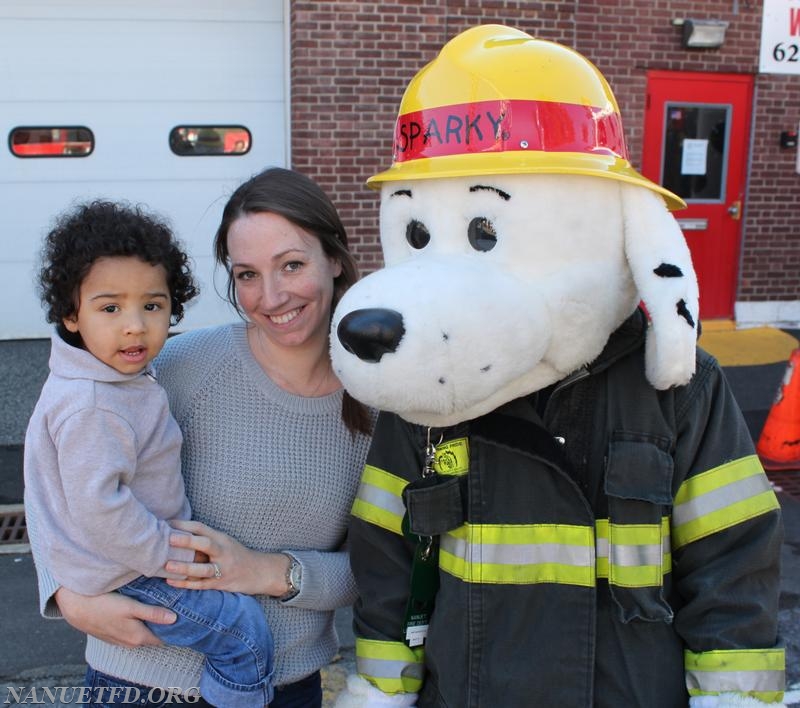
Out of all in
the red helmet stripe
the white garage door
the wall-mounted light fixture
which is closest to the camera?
the red helmet stripe

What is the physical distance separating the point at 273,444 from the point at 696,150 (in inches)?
284

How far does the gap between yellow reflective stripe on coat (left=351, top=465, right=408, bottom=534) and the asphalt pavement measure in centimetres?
169

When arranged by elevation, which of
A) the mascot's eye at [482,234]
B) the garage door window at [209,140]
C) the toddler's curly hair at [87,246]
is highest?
the garage door window at [209,140]

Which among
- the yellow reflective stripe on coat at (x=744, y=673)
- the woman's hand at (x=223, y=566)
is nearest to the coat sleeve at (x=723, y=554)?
the yellow reflective stripe on coat at (x=744, y=673)

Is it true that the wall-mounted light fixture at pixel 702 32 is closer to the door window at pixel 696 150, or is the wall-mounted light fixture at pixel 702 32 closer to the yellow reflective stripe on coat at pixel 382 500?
the door window at pixel 696 150

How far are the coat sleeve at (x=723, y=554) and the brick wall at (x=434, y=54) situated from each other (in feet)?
18.9

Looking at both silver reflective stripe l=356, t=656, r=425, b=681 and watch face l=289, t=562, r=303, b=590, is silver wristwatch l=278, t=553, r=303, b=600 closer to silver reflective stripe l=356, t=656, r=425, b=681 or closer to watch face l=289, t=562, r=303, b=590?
watch face l=289, t=562, r=303, b=590

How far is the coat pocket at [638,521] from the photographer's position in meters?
1.48

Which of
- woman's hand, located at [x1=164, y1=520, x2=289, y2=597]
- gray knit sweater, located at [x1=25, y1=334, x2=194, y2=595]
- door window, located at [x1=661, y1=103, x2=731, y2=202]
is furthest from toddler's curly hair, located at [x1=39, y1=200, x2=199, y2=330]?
door window, located at [x1=661, y1=103, x2=731, y2=202]

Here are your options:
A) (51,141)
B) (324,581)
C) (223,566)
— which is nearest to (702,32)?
(51,141)

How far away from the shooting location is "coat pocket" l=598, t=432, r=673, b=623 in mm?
1480

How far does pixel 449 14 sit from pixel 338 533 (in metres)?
5.94

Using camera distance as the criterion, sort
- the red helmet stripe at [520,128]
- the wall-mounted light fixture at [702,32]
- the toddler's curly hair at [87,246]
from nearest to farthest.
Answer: the red helmet stripe at [520,128], the toddler's curly hair at [87,246], the wall-mounted light fixture at [702,32]

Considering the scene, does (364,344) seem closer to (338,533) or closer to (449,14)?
(338,533)
